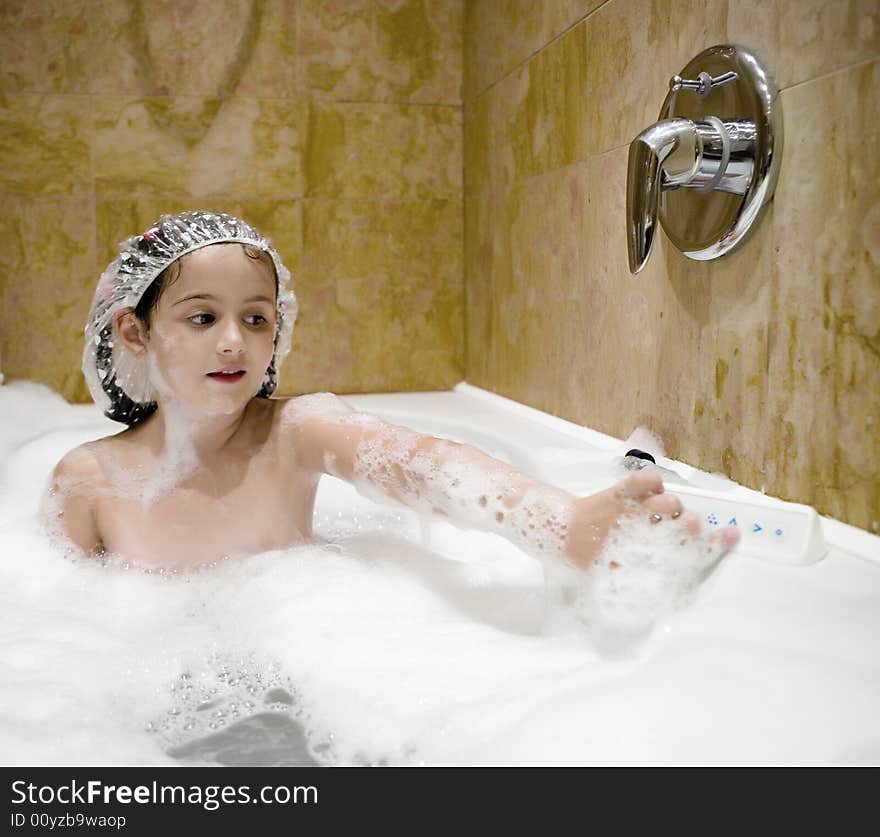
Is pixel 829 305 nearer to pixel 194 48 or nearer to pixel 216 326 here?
pixel 216 326

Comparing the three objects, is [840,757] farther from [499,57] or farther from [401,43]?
[401,43]

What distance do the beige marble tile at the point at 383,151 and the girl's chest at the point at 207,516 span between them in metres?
1.34

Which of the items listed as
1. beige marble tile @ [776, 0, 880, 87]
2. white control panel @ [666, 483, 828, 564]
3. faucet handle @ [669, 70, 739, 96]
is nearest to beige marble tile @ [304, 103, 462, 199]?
faucet handle @ [669, 70, 739, 96]

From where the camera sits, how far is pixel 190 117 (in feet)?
7.93

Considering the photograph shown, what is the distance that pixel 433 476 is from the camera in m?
1.14

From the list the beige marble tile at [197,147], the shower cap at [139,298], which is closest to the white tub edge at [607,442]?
the shower cap at [139,298]

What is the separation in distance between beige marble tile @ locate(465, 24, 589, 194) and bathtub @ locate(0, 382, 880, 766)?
80cm

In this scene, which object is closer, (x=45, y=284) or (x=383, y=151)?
(x=45, y=284)

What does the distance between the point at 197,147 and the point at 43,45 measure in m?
0.44

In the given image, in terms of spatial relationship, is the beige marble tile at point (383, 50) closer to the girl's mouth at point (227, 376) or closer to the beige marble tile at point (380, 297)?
the beige marble tile at point (380, 297)

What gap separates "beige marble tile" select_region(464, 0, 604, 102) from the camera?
182 centimetres

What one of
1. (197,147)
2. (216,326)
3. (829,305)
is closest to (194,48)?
(197,147)
